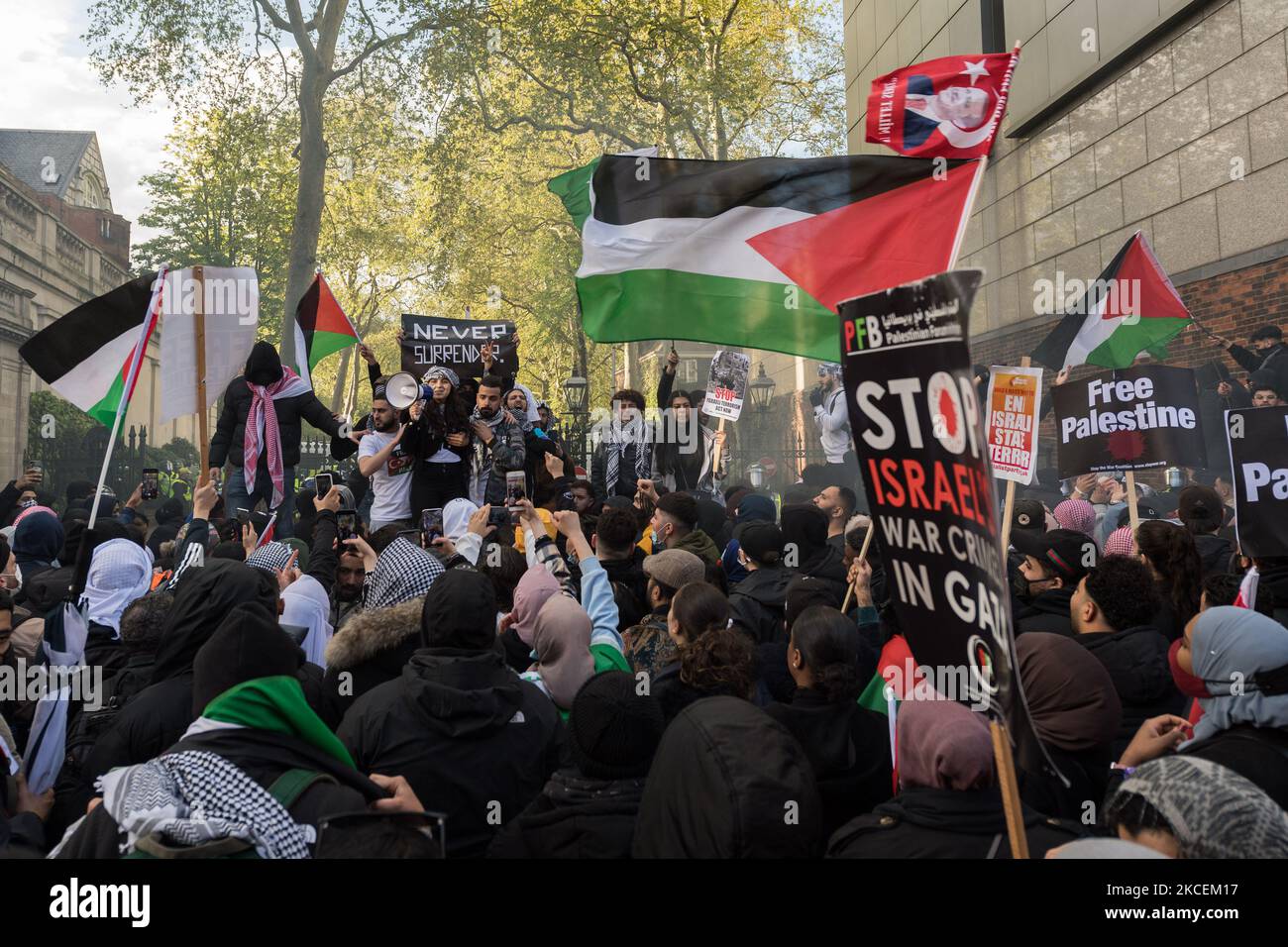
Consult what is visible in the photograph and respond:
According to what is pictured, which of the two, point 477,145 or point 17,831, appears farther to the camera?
point 477,145

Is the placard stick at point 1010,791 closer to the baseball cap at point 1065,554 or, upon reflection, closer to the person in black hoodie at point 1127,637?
the person in black hoodie at point 1127,637

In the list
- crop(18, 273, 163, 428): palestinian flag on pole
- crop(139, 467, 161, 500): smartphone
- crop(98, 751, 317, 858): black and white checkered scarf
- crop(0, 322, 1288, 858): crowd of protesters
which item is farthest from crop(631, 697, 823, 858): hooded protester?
crop(18, 273, 163, 428): palestinian flag on pole

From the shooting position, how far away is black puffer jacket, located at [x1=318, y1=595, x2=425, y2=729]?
12.3 ft

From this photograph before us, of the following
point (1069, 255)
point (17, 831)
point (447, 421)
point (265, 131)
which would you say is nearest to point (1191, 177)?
point (1069, 255)

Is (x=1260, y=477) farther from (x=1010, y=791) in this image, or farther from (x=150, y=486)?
(x=150, y=486)

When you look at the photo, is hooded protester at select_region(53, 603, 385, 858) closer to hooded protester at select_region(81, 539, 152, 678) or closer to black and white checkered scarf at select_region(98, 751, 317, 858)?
black and white checkered scarf at select_region(98, 751, 317, 858)

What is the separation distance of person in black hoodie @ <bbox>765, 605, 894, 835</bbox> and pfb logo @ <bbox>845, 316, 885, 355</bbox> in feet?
3.13

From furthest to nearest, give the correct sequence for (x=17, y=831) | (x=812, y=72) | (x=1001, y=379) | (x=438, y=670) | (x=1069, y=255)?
(x=812, y=72) → (x=1069, y=255) → (x=1001, y=379) → (x=438, y=670) → (x=17, y=831)

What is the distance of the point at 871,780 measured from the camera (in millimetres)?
3275

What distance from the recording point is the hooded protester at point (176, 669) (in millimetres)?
3082

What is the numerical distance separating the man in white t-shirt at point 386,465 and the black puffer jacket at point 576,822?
15.7ft

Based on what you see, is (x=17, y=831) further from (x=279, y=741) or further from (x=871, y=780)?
(x=871, y=780)

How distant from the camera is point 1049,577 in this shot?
490 centimetres
